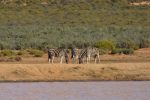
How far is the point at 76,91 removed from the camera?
803 inches

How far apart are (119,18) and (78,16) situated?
4.62 metres

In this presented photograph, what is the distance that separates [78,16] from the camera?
214ft

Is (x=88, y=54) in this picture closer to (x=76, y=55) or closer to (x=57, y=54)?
(x=76, y=55)

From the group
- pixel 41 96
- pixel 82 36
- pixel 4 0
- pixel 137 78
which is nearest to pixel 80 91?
pixel 41 96

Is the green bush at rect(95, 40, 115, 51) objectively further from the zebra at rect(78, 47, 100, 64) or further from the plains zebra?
the plains zebra

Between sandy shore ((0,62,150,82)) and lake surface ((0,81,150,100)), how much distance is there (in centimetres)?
100

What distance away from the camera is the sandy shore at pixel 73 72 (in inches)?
938

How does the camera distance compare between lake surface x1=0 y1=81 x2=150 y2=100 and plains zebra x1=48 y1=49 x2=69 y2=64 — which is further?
plains zebra x1=48 y1=49 x2=69 y2=64

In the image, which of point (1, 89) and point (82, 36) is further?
point (82, 36)

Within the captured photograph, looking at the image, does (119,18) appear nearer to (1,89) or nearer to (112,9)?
(112,9)

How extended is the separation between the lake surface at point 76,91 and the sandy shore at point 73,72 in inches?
39.2

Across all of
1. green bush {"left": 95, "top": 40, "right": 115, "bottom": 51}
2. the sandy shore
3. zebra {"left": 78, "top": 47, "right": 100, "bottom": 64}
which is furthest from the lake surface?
green bush {"left": 95, "top": 40, "right": 115, "bottom": 51}

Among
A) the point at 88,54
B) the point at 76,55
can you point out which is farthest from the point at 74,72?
the point at 88,54

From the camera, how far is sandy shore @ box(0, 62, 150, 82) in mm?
23828
